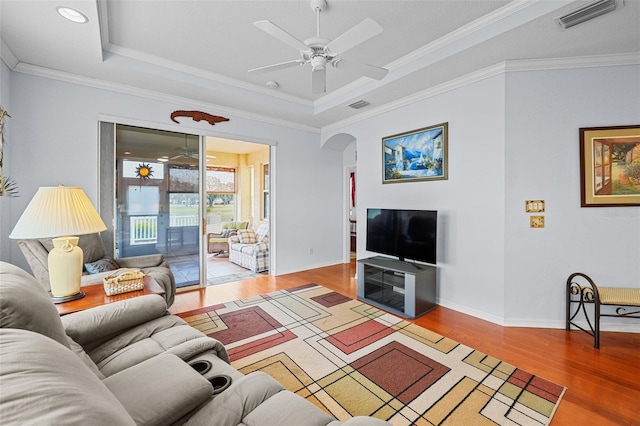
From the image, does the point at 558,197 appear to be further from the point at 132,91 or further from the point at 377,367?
the point at 132,91

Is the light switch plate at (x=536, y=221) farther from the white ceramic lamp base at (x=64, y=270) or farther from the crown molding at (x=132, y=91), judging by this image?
the white ceramic lamp base at (x=64, y=270)

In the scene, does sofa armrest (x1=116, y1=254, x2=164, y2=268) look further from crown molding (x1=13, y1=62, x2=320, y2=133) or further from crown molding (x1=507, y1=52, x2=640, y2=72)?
crown molding (x1=507, y1=52, x2=640, y2=72)

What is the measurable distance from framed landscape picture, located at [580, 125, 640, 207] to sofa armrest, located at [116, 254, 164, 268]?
4.79 m

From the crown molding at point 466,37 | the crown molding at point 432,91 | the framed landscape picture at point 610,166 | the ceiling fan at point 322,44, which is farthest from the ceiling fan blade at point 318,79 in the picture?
the framed landscape picture at point 610,166

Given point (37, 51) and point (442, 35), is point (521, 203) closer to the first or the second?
point (442, 35)

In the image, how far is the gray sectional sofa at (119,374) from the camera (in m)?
0.55

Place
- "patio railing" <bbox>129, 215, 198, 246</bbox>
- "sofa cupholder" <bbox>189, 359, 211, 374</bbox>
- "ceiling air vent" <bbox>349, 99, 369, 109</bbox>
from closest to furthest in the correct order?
1. "sofa cupholder" <bbox>189, 359, 211, 374</bbox>
2. "patio railing" <bbox>129, 215, 198, 246</bbox>
3. "ceiling air vent" <bbox>349, 99, 369, 109</bbox>

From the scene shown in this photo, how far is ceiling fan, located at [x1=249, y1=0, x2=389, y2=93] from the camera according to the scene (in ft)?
6.24

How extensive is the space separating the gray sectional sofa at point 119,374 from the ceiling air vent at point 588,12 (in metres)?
3.16

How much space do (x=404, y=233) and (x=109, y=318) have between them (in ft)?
10.3

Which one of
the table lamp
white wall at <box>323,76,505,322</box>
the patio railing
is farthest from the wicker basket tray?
white wall at <box>323,76,505,322</box>

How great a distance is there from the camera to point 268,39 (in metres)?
2.90

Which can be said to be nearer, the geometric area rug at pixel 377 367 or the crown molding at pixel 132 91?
the geometric area rug at pixel 377 367

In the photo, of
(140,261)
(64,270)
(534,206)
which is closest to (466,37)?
(534,206)
